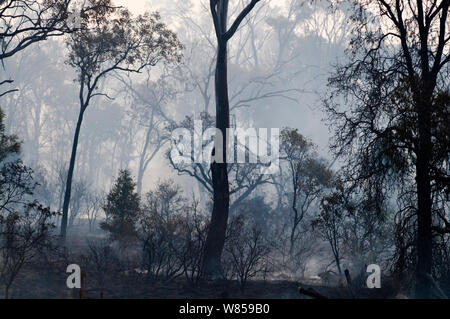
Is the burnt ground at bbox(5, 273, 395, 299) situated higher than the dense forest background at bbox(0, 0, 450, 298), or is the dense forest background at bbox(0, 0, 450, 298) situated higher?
the dense forest background at bbox(0, 0, 450, 298)

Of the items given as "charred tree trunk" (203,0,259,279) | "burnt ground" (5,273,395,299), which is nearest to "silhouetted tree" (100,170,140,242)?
"charred tree trunk" (203,0,259,279)

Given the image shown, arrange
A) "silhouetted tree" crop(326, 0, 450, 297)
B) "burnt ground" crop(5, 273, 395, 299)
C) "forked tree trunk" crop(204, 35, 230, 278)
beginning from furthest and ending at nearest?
1. "forked tree trunk" crop(204, 35, 230, 278)
2. "burnt ground" crop(5, 273, 395, 299)
3. "silhouetted tree" crop(326, 0, 450, 297)

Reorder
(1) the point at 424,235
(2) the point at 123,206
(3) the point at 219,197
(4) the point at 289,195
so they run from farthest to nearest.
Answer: (4) the point at 289,195
(2) the point at 123,206
(3) the point at 219,197
(1) the point at 424,235

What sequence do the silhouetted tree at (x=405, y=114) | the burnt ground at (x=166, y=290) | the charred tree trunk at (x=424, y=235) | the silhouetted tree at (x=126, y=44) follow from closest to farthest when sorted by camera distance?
the silhouetted tree at (x=405, y=114)
the charred tree trunk at (x=424, y=235)
the burnt ground at (x=166, y=290)
the silhouetted tree at (x=126, y=44)

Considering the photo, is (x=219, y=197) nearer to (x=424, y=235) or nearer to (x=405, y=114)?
(x=424, y=235)

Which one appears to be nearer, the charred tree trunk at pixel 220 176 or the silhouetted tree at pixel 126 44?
the charred tree trunk at pixel 220 176

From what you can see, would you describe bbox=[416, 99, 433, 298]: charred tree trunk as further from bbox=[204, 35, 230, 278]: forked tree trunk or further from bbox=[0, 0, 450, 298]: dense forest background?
bbox=[204, 35, 230, 278]: forked tree trunk

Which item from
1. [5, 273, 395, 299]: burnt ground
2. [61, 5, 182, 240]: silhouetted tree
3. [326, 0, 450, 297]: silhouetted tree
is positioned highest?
[61, 5, 182, 240]: silhouetted tree

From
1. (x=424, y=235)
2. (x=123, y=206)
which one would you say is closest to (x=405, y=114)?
(x=424, y=235)

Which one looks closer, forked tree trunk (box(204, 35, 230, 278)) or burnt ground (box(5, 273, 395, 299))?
burnt ground (box(5, 273, 395, 299))

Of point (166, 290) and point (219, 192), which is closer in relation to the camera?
point (166, 290)

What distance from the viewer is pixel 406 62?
37.1 ft

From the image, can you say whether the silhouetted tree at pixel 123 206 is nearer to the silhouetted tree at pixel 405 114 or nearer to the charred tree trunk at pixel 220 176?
the charred tree trunk at pixel 220 176

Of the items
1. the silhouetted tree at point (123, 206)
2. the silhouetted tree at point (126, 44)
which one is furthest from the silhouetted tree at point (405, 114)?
the silhouetted tree at point (126, 44)
